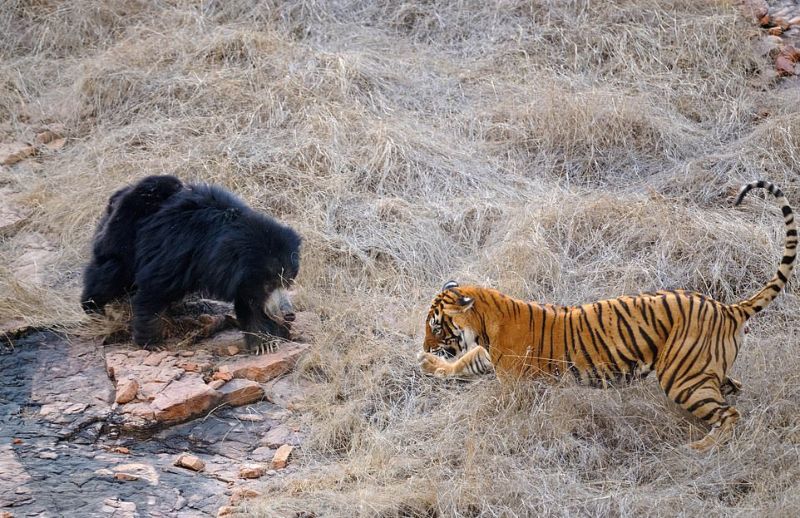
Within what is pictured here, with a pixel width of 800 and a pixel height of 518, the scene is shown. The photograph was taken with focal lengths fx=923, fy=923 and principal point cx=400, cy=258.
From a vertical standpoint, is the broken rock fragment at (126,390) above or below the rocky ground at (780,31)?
below

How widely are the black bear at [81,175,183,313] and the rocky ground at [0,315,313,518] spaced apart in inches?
13.1

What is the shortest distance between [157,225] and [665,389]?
116 inches

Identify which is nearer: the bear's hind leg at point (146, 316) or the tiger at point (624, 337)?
the tiger at point (624, 337)

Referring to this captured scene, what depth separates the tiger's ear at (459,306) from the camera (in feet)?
15.1

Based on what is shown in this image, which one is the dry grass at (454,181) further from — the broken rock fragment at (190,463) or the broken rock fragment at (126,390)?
the broken rock fragment at (126,390)

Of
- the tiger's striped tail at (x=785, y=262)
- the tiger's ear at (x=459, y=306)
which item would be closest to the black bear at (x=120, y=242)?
the tiger's ear at (x=459, y=306)

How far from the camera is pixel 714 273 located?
570 centimetres

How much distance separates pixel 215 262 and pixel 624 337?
228 centimetres

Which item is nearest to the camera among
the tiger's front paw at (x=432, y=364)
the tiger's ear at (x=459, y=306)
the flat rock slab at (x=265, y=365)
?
the tiger's ear at (x=459, y=306)

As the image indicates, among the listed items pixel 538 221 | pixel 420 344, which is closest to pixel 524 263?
pixel 538 221

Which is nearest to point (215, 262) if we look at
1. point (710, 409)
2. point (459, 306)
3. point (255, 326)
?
point (255, 326)

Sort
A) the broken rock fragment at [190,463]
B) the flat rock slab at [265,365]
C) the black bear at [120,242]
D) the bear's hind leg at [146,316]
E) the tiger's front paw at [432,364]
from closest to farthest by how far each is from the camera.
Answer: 1. the broken rock fragment at [190,463]
2. the tiger's front paw at [432,364]
3. the flat rock slab at [265,365]
4. the bear's hind leg at [146,316]
5. the black bear at [120,242]

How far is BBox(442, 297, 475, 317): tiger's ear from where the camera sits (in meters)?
4.59

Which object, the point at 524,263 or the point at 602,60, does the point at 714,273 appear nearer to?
the point at 524,263
